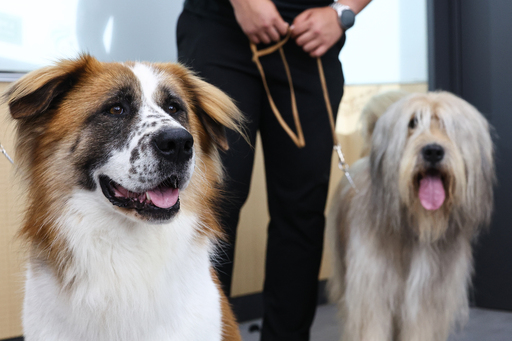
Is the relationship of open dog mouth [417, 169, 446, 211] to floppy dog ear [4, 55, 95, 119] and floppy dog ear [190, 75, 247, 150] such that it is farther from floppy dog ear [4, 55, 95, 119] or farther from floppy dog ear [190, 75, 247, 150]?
floppy dog ear [4, 55, 95, 119]

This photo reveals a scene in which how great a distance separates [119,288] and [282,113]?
952mm

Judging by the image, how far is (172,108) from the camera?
56.8 inches

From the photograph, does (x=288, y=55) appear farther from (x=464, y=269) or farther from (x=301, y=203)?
(x=464, y=269)

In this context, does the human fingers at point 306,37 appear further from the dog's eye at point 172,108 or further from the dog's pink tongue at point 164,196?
the dog's pink tongue at point 164,196

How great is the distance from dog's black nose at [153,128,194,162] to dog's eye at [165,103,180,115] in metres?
0.23

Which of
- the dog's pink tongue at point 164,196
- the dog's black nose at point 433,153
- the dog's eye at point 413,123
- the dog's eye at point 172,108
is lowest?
the dog's black nose at point 433,153

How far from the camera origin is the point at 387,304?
7.01 ft

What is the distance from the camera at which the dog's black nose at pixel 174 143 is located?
47.1 inches

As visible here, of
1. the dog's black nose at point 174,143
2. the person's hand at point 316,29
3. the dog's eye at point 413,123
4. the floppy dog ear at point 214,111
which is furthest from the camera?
the dog's eye at point 413,123

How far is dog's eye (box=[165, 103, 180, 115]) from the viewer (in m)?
1.42

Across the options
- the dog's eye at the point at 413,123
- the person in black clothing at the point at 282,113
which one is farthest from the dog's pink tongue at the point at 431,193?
the person in black clothing at the point at 282,113

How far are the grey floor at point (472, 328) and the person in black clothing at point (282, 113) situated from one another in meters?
0.86

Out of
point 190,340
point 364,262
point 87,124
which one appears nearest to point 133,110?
point 87,124

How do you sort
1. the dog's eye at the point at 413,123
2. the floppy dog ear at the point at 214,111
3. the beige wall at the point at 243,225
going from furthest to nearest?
the beige wall at the point at 243,225 < the dog's eye at the point at 413,123 < the floppy dog ear at the point at 214,111
